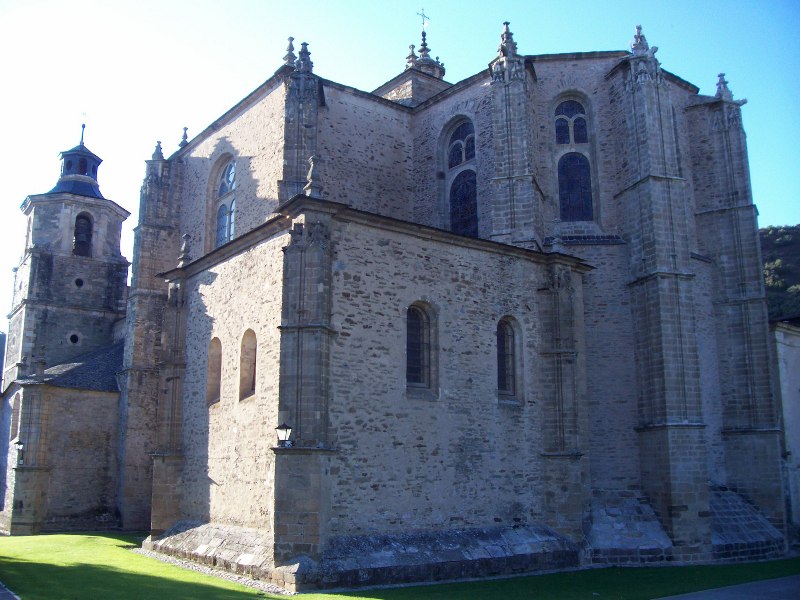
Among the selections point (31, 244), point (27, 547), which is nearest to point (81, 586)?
point (27, 547)

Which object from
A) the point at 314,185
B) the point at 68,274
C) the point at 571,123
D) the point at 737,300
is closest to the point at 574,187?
the point at 571,123

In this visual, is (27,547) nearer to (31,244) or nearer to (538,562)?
(538,562)

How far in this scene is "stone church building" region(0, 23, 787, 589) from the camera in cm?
1532

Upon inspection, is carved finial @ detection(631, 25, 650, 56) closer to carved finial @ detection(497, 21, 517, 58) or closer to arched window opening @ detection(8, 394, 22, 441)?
carved finial @ detection(497, 21, 517, 58)

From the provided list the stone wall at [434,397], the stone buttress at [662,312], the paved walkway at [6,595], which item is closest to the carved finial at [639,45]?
the stone buttress at [662,312]

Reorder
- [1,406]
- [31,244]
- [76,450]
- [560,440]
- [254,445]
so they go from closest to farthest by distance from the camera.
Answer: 1. [254,445]
2. [560,440]
3. [76,450]
4. [1,406]
5. [31,244]

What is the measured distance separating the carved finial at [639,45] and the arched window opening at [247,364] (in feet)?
46.5

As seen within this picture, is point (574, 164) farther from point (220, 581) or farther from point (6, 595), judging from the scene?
point (6, 595)

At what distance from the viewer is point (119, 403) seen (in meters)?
27.0

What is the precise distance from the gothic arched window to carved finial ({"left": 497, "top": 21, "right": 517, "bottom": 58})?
8.76 feet

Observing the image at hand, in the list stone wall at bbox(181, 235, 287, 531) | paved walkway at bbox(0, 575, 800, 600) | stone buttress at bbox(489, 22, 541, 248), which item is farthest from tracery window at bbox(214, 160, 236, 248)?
paved walkway at bbox(0, 575, 800, 600)

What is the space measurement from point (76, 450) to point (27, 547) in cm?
702

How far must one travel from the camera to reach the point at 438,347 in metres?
17.0

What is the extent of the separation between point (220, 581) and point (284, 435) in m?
3.14
